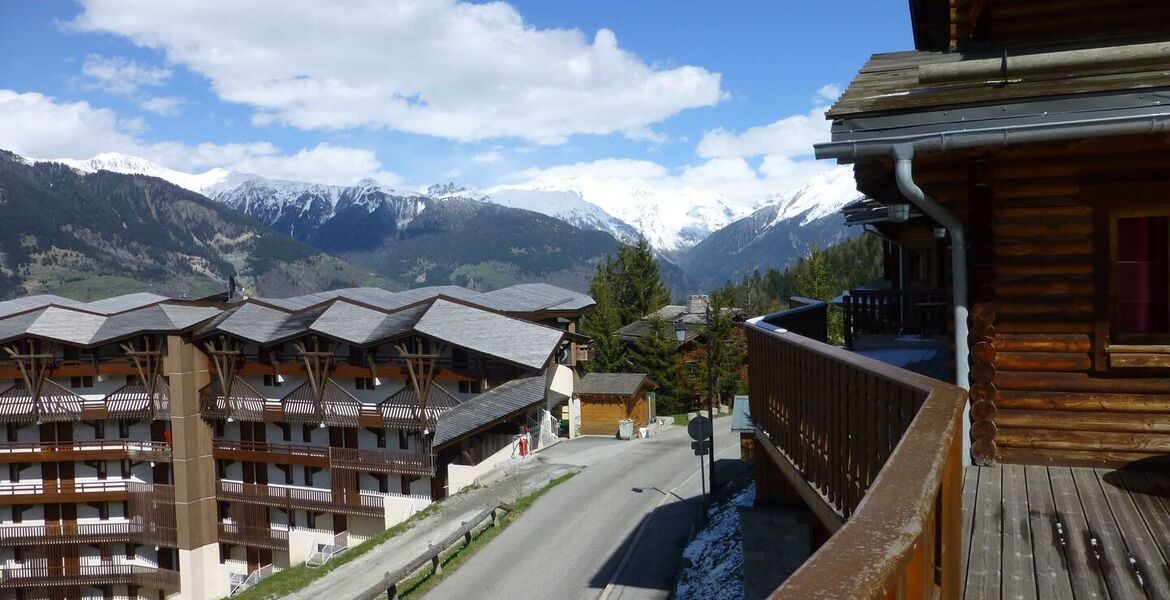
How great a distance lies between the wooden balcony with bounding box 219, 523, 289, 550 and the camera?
38031mm

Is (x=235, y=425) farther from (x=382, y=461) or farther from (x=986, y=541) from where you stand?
(x=986, y=541)

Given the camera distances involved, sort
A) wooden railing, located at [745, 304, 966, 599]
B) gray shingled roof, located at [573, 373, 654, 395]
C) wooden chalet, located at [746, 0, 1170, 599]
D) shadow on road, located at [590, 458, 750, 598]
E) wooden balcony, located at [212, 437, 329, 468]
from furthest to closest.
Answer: gray shingled roof, located at [573, 373, 654, 395]
wooden balcony, located at [212, 437, 329, 468]
shadow on road, located at [590, 458, 750, 598]
wooden chalet, located at [746, 0, 1170, 599]
wooden railing, located at [745, 304, 966, 599]

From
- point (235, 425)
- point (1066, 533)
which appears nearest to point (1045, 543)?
point (1066, 533)

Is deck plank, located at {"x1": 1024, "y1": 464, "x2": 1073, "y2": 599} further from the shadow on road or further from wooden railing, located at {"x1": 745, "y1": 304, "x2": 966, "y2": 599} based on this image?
the shadow on road

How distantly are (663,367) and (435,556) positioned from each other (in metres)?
31.7

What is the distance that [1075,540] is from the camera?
15.8ft

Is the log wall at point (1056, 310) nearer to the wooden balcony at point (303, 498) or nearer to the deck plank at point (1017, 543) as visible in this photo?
the deck plank at point (1017, 543)

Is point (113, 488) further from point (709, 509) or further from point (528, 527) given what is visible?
point (709, 509)

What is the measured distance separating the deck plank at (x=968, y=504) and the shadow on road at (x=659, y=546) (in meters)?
12.7

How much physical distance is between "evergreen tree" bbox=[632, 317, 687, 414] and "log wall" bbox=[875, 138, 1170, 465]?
4488cm

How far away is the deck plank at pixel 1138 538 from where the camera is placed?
4141 mm

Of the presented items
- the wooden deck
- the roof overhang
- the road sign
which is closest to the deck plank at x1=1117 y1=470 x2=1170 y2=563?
the wooden deck

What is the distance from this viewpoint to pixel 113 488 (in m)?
41.1

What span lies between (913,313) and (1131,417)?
6549mm
